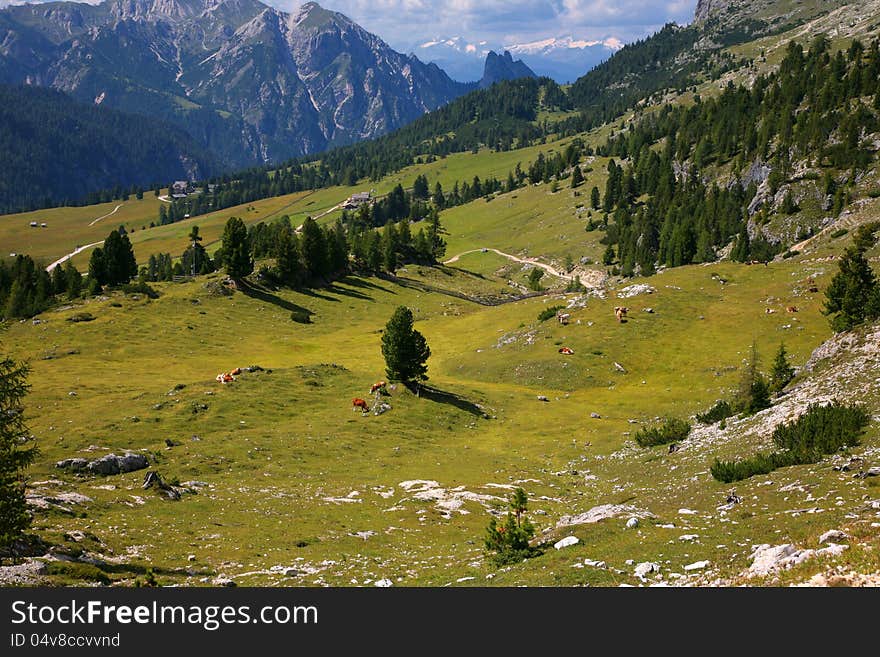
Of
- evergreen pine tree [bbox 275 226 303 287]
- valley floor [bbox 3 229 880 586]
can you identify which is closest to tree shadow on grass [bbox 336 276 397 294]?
evergreen pine tree [bbox 275 226 303 287]

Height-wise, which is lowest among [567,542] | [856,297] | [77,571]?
[567,542]

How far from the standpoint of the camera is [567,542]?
74.5 ft

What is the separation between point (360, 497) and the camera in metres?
36.2

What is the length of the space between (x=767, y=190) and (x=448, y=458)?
147004 millimetres

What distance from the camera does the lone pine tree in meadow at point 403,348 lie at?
60216 millimetres

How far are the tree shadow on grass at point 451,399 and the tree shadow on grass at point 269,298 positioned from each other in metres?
55.7

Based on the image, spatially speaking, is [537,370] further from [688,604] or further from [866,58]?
[866,58]

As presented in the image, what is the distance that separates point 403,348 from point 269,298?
63170 mm

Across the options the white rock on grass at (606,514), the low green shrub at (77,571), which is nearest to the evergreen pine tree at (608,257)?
the white rock on grass at (606,514)

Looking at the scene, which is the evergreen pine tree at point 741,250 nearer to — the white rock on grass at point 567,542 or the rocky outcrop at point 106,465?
the white rock on grass at point 567,542

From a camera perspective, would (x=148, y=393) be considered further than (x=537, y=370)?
No

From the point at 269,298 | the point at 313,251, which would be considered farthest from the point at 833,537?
the point at 313,251

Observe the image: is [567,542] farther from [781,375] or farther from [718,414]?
[781,375]

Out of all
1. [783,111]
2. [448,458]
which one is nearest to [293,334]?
[448,458]
